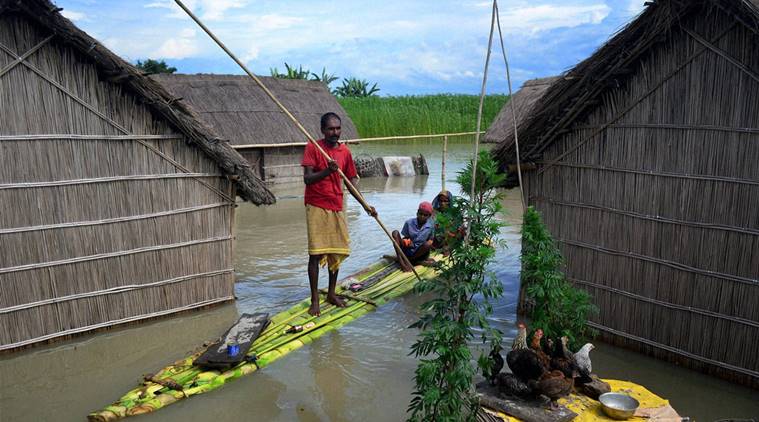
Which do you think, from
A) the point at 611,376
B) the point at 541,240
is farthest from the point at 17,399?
the point at 611,376

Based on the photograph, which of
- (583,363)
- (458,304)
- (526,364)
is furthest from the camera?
(583,363)

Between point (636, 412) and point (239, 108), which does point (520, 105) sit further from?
point (636, 412)

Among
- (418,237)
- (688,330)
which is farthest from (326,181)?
(688,330)

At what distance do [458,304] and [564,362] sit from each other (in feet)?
3.50

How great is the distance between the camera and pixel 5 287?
5.00m

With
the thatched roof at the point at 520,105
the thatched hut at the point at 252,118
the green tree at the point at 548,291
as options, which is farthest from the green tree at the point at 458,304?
the thatched roof at the point at 520,105

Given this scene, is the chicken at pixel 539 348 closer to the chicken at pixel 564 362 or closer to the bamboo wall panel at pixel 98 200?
the chicken at pixel 564 362

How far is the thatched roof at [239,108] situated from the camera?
13.4 m

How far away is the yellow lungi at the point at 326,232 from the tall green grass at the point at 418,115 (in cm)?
1430

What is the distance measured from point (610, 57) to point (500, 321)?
2.87m

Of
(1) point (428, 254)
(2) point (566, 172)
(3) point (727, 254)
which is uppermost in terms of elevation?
(2) point (566, 172)

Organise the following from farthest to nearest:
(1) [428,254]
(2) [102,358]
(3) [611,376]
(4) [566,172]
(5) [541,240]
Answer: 1. (1) [428,254]
2. (4) [566,172]
3. (2) [102,358]
4. (3) [611,376]
5. (5) [541,240]

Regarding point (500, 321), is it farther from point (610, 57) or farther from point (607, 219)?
point (610, 57)

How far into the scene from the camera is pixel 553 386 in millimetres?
3387
